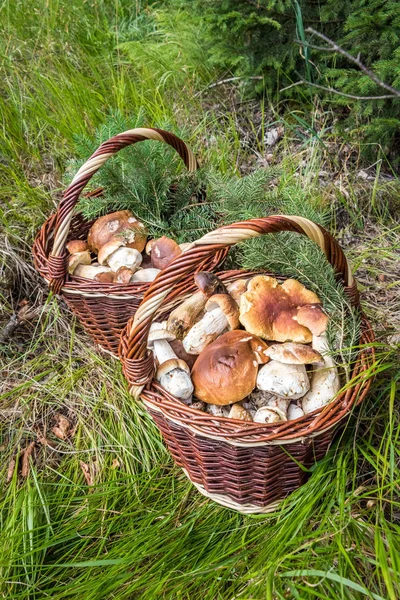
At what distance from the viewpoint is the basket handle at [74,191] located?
2.12 m

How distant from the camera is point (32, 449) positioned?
2.23 meters

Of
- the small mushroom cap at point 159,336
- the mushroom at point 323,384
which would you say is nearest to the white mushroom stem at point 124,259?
the small mushroom cap at point 159,336

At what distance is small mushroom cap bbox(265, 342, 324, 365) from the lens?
164 centimetres

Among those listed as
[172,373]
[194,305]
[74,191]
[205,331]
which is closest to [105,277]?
[74,191]

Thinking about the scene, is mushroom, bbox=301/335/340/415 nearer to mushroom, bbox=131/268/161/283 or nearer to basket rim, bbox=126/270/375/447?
basket rim, bbox=126/270/375/447

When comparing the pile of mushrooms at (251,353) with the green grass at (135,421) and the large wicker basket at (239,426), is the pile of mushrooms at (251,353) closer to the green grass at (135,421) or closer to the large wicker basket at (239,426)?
the large wicker basket at (239,426)

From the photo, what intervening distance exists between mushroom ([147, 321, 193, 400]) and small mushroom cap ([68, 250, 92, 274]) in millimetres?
683

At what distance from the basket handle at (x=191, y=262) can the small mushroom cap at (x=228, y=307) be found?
11.7 inches

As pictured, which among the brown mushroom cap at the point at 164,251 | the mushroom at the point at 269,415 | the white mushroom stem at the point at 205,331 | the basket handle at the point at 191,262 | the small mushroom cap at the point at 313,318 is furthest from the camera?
the brown mushroom cap at the point at 164,251

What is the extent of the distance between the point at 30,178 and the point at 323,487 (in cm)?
231

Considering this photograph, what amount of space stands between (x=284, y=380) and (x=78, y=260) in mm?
1104

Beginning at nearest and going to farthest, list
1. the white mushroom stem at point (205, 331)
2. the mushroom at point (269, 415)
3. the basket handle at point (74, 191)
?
the mushroom at point (269, 415) < the white mushroom stem at point (205, 331) < the basket handle at point (74, 191)

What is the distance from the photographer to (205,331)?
185 cm

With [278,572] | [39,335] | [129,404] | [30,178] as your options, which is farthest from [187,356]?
[30,178]
